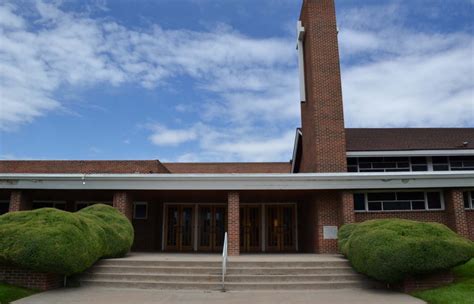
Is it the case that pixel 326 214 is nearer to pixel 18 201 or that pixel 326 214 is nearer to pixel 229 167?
pixel 18 201

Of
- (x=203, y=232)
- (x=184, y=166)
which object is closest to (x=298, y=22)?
(x=203, y=232)

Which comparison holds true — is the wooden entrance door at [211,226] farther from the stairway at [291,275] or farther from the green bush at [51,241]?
the green bush at [51,241]

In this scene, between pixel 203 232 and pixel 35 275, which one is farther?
pixel 203 232

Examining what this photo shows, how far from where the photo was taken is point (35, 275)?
10195 mm

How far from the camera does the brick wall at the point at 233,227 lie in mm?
14805

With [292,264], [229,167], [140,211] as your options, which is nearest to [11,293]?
[292,264]

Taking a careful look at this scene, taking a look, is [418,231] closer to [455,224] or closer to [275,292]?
[275,292]

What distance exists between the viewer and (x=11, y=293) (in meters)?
Answer: 9.43

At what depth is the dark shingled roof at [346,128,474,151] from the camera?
20812 mm

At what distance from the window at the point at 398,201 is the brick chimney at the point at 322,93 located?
2.72 metres

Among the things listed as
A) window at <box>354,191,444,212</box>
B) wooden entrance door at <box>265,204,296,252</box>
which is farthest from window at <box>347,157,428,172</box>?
window at <box>354,191,444,212</box>

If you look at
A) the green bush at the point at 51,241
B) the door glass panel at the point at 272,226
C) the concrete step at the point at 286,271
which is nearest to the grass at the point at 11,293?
the green bush at the point at 51,241

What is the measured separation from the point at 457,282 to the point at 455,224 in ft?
18.4

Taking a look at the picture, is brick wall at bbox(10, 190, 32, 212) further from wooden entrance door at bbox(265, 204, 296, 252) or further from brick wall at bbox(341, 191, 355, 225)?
brick wall at bbox(341, 191, 355, 225)
